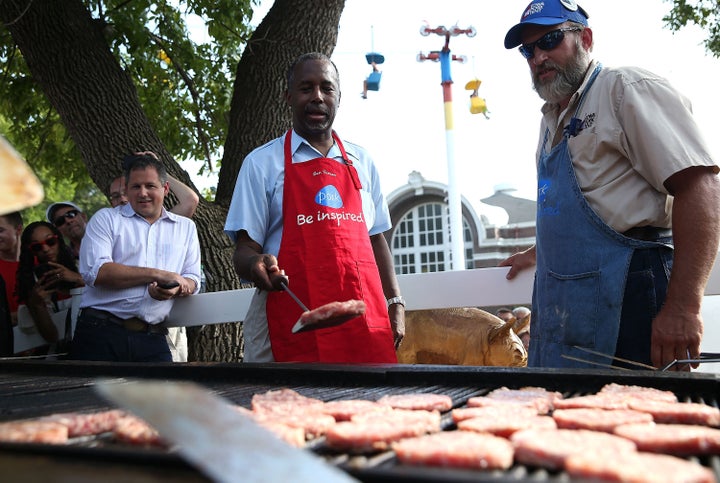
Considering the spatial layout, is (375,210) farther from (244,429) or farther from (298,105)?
(244,429)

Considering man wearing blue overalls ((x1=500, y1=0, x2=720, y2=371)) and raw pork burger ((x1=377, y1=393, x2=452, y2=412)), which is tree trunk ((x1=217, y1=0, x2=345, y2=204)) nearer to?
man wearing blue overalls ((x1=500, y1=0, x2=720, y2=371))

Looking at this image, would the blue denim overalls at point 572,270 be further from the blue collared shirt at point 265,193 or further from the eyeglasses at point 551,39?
the blue collared shirt at point 265,193

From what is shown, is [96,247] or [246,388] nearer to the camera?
[246,388]

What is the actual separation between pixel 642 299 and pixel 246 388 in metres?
1.58

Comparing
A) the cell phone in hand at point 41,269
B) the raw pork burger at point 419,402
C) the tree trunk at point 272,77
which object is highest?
the tree trunk at point 272,77

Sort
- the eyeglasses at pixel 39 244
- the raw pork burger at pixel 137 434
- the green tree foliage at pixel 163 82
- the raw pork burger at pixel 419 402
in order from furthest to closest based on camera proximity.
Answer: the green tree foliage at pixel 163 82, the eyeglasses at pixel 39 244, the raw pork burger at pixel 419 402, the raw pork burger at pixel 137 434

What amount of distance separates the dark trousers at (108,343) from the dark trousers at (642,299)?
276 centimetres

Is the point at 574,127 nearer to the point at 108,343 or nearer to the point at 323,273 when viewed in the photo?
the point at 323,273

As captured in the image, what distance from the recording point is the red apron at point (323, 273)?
10.4 feet

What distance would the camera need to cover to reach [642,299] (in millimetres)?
2646

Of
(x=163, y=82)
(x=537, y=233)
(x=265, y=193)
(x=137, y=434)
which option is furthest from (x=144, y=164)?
(x=163, y=82)

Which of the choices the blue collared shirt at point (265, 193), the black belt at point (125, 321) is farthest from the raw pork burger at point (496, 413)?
→ the black belt at point (125, 321)

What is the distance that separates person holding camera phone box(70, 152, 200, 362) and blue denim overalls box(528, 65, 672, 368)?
2302mm

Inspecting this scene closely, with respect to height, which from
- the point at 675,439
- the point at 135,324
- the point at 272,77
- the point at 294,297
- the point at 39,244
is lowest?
the point at 675,439
